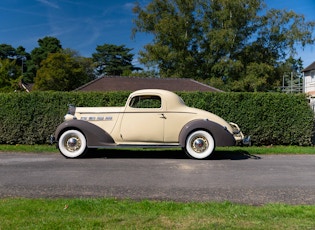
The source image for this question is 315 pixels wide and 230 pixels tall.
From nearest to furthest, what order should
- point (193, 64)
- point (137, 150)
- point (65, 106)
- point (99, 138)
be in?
point (99, 138) < point (137, 150) < point (65, 106) < point (193, 64)

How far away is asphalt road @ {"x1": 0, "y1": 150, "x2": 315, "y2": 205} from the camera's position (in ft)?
17.5

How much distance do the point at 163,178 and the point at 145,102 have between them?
3.57 m

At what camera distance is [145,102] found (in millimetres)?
9812

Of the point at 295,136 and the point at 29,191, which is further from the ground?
the point at 295,136

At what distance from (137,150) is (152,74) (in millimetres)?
→ 31081

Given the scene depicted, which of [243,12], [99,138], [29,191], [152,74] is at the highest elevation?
[243,12]

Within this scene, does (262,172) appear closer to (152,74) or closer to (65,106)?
(65,106)

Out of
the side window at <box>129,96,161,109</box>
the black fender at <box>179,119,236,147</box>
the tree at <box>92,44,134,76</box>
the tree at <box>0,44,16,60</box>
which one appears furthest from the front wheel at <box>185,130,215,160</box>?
the tree at <box>0,44,16,60</box>

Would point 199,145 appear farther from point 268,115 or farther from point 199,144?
point 268,115

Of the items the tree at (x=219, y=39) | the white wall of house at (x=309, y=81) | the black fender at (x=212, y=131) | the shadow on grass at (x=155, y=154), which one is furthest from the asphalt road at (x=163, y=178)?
the white wall of house at (x=309, y=81)

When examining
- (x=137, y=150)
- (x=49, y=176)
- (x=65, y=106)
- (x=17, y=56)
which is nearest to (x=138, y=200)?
(x=49, y=176)

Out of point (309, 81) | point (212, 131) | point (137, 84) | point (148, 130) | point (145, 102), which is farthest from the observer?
point (309, 81)

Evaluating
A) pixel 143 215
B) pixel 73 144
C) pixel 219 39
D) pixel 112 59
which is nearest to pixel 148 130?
pixel 73 144

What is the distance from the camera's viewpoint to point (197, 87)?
2850 cm
